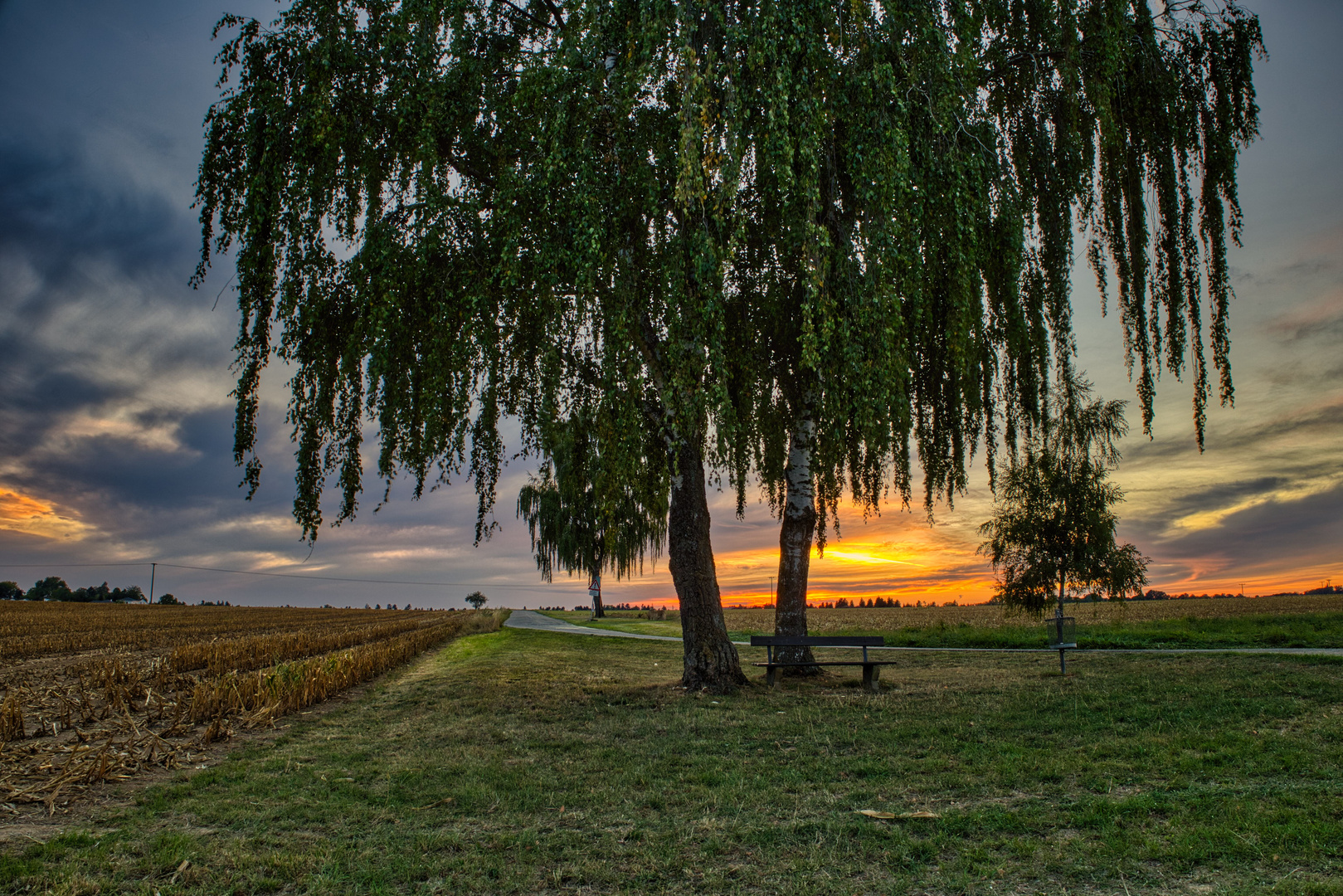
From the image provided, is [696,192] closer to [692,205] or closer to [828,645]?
[692,205]

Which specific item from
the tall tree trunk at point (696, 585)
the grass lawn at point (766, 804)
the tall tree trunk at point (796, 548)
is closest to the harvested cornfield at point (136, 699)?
the grass lawn at point (766, 804)

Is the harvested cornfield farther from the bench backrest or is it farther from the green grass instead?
the green grass

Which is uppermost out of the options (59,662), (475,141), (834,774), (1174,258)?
(475,141)

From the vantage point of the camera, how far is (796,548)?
35.6ft

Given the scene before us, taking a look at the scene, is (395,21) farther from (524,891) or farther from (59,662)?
(59,662)

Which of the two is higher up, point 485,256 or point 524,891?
point 485,256

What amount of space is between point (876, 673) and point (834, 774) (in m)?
4.96

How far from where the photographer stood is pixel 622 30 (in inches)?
271

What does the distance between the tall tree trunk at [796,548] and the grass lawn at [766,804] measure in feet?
9.41

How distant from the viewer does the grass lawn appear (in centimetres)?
328

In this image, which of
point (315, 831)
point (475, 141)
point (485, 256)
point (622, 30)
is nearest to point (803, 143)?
point (622, 30)

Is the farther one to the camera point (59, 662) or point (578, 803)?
point (59, 662)

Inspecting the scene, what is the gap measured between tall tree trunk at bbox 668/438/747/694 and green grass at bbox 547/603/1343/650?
9.91 meters

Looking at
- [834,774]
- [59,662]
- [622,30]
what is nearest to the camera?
[834,774]
